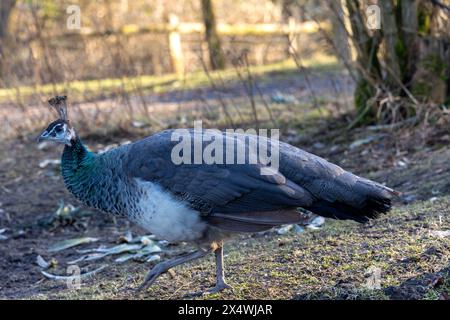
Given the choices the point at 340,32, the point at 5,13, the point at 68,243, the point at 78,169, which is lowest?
the point at 68,243

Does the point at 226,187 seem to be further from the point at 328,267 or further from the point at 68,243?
the point at 68,243

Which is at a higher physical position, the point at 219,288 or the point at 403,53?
the point at 403,53

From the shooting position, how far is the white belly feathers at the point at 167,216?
13.7 feet

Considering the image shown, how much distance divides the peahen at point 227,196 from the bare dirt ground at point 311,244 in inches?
13.6

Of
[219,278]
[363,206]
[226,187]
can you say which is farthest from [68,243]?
[363,206]

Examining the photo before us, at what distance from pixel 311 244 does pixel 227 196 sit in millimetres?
969

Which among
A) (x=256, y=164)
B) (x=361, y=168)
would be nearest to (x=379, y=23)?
(x=361, y=168)

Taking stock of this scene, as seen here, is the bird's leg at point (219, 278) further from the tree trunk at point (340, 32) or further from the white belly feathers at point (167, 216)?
the tree trunk at point (340, 32)

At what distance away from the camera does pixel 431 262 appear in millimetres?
4176

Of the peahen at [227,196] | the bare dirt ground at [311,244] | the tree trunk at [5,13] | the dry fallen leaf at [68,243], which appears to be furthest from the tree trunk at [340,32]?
the tree trunk at [5,13]

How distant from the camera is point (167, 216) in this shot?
13.7 ft

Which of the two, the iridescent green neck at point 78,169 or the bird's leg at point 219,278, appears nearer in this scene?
the bird's leg at point 219,278

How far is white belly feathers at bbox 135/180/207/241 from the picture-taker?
4.18 m
